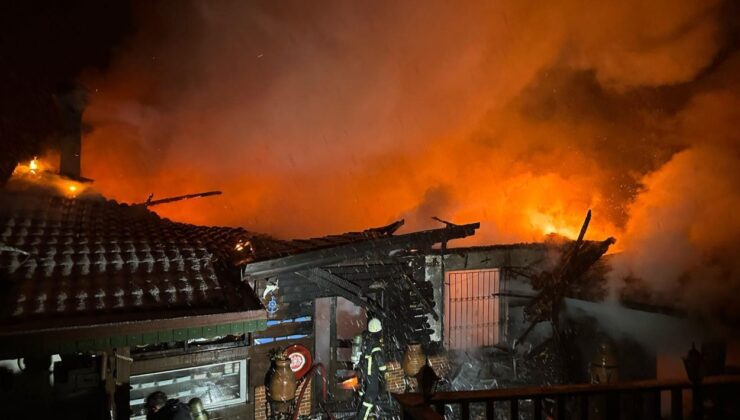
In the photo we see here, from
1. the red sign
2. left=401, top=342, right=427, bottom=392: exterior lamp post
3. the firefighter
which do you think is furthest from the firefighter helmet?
the red sign

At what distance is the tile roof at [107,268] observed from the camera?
418cm

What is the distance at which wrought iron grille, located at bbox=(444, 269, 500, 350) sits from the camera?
Result: 11484mm

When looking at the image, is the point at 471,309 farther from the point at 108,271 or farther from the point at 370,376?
the point at 108,271

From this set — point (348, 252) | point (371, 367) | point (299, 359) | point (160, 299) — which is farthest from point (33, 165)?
point (371, 367)

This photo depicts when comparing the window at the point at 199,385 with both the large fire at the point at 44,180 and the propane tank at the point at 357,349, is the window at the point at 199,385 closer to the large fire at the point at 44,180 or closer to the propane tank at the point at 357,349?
the propane tank at the point at 357,349

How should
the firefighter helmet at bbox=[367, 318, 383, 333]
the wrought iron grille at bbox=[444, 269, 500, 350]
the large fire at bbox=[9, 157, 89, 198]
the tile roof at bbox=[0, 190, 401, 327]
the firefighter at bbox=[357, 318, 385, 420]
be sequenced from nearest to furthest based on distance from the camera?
the tile roof at bbox=[0, 190, 401, 327] → the firefighter at bbox=[357, 318, 385, 420] → the firefighter helmet at bbox=[367, 318, 383, 333] → the large fire at bbox=[9, 157, 89, 198] → the wrought iron grille at bbox=[444, 269, 500, 350]

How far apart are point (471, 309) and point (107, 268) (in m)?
9.37

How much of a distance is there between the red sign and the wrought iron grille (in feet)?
13.0

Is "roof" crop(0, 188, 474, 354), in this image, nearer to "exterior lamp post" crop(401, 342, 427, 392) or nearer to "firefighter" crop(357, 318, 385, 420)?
"firefighter" crop(357, 318, 385, 420)

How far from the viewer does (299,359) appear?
9.44 metres

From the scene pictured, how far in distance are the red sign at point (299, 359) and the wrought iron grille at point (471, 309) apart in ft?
13.0

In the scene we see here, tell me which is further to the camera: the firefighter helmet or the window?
the firefighter helmet

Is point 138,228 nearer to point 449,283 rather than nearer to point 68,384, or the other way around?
point 68,384

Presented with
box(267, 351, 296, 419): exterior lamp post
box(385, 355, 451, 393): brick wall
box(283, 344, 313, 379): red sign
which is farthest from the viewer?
box(385, 355, 451, 393): brick wall
